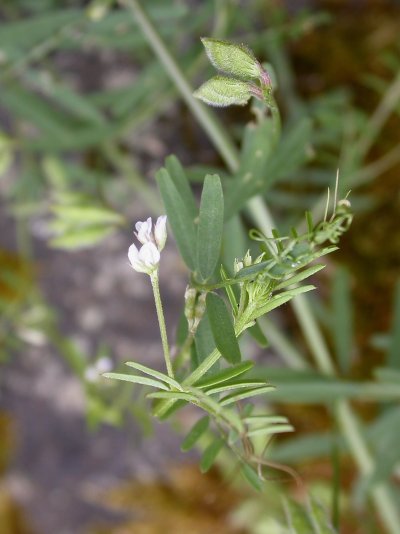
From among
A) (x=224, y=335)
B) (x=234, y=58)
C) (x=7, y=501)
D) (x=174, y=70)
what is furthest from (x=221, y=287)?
(x=7, y=501)

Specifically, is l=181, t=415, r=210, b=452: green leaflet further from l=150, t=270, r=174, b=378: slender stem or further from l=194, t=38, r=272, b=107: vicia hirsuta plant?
l=194, t=38, r=272, b=107: vicia hirsuta plant

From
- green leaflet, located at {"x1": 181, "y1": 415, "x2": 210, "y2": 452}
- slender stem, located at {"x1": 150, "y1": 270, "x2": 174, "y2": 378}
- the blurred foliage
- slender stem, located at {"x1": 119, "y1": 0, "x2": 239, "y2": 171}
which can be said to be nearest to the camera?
slender stem, located at {"x1": 150, "y1": 270, "x2": 174, "y2": 378}

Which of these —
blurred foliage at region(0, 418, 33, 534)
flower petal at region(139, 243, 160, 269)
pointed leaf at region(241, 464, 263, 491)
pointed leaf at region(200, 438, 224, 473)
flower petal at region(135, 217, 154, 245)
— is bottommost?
pointed leaf at region(241, 464, 263, 491)

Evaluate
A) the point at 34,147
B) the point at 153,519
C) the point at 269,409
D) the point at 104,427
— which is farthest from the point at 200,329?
the point at 153,519

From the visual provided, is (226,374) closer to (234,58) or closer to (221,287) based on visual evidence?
(221,287)

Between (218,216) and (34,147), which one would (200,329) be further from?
(34,147)

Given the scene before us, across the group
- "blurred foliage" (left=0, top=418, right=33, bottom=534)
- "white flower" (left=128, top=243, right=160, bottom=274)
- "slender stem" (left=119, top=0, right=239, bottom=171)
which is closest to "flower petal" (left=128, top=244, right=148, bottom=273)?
"white flower" (left=128, top=243, right=160, bottom=274)
